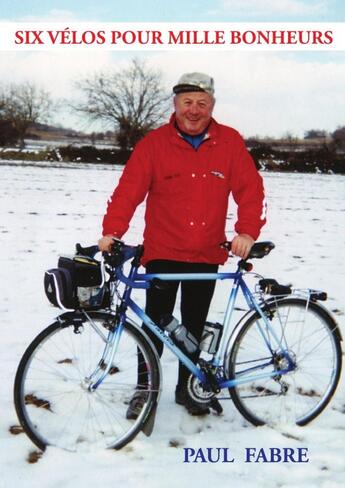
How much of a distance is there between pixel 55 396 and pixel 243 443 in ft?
3.26

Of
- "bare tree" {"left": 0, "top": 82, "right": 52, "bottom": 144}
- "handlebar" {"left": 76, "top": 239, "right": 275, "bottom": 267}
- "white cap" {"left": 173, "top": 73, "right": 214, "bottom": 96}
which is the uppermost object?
"bare tree" {"left": 0, "top": 82, "right": 52, "bottom": 144}

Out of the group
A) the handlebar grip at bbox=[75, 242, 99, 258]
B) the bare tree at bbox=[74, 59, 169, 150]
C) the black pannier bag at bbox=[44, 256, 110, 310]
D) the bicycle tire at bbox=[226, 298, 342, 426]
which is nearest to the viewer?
the black pannier bag at bbox=[44, 256, 110, 310]

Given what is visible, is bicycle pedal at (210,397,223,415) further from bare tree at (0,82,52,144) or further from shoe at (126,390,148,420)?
bare tree at (0,82,52,144)

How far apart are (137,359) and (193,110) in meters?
1.20

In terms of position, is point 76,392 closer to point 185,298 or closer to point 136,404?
point 136,404

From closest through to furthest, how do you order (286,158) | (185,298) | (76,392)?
(185,298) < (76,392) < (286,158)

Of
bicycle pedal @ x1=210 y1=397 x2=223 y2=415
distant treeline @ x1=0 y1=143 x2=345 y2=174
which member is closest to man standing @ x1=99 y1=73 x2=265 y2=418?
bicycle pedal @ x1=210 y1=397 x2=223 y2=415

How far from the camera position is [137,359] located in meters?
2.71

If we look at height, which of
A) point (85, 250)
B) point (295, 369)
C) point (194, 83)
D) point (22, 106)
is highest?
point (22, 106)

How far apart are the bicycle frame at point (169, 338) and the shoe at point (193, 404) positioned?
14cm

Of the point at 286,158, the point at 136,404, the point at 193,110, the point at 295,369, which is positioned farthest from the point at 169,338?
the point at 286,158

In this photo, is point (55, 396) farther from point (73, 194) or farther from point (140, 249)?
point (73, 194)

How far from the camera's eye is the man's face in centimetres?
254

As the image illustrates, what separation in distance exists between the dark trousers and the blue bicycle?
10cm
